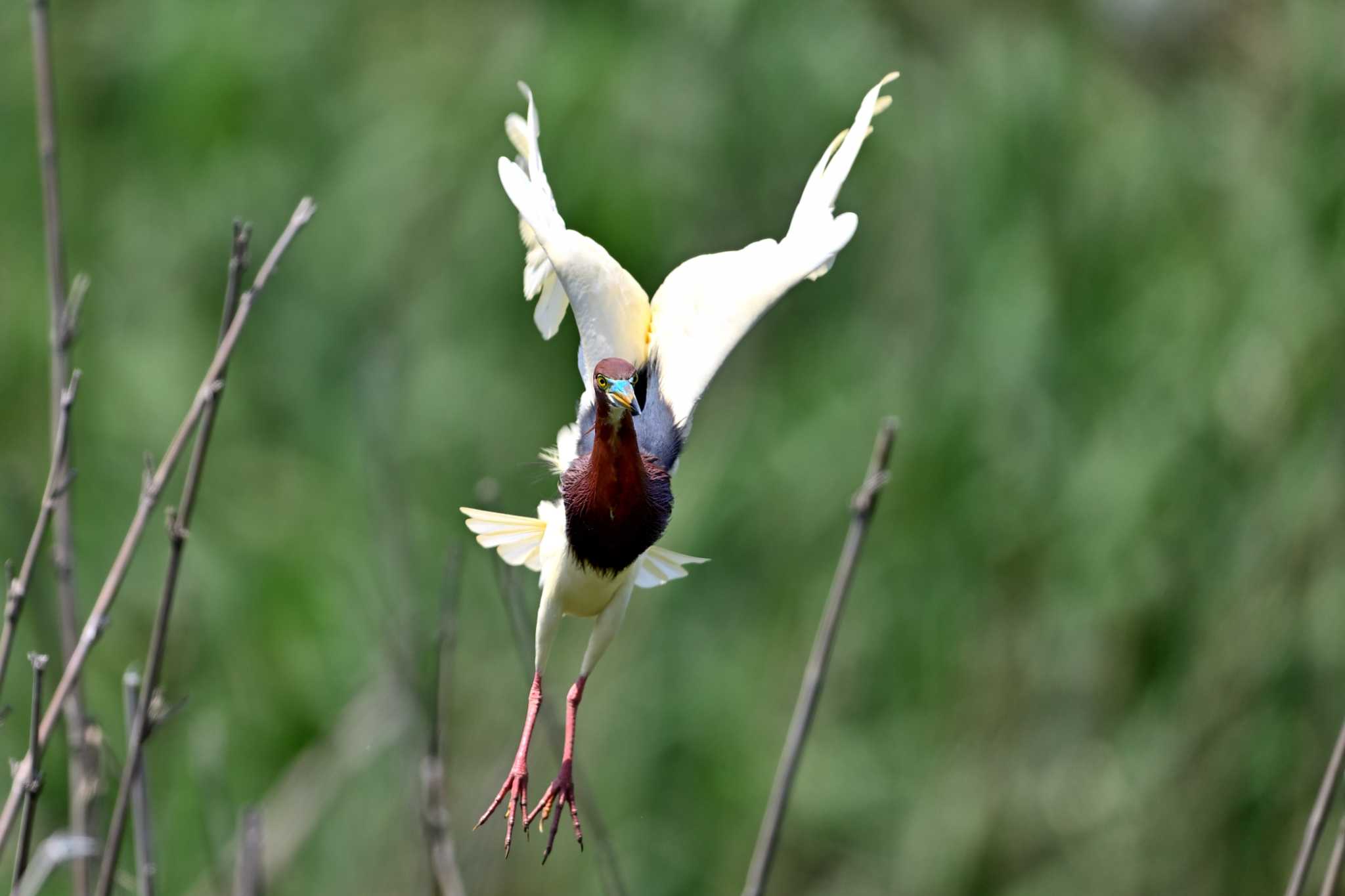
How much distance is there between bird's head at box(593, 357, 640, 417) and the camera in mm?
1579

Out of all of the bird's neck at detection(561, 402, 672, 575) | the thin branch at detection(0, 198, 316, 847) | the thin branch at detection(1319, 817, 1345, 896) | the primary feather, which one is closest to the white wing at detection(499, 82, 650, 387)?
the primary feather

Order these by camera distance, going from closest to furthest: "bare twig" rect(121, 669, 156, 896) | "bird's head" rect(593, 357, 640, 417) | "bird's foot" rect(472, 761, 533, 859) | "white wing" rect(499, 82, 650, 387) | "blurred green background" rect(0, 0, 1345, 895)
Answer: "bird's head" rect(593, 357, 640, 417) → "bird's foot" rect(472, 761, 533, 859) → "white wing" rect(499, 82, 650, 387) → "bare twig" rect(121, 669, 156, 896) → "blurred green background" rect(0, 0, 1345, 895)

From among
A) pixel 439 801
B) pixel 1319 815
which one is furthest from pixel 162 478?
pixel 1319 815

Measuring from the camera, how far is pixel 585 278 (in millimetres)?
1784

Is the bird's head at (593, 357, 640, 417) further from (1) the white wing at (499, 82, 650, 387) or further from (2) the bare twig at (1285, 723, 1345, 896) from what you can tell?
(2) the bare twig at (1285, 723, 1345, 896)

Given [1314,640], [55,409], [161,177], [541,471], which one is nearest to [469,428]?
[161,177]

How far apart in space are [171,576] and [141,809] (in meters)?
0.50

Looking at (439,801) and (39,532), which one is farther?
(439,801)

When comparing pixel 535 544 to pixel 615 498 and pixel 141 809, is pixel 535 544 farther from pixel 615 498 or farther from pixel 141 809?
pixel 141 809

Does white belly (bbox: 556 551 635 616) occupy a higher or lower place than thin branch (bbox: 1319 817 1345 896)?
higher

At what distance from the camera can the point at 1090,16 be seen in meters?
6.29

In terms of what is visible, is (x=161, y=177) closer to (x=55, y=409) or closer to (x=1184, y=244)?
(x=1184, y=244)

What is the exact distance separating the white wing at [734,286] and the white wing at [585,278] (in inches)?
1.4

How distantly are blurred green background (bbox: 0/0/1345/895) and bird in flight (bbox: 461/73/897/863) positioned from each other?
2484mm
